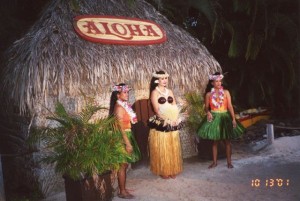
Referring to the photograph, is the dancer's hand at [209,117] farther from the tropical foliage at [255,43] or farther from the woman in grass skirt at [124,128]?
the tropical foliage at [255,43]

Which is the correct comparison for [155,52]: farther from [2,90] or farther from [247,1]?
[247,1]

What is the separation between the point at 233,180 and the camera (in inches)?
225

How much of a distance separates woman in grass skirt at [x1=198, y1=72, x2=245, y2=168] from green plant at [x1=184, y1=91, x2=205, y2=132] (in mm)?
898

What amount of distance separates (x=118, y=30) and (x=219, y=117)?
2452mm

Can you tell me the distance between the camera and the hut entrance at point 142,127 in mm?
6777

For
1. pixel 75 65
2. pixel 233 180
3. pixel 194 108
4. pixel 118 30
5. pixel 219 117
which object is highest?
pixel 118 30

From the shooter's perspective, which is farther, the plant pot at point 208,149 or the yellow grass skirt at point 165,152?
the plant pot at point 208,149

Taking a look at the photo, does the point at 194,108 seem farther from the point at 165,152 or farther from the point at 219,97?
the point at 165,152

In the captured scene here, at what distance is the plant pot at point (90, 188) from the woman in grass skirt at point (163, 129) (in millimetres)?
1276

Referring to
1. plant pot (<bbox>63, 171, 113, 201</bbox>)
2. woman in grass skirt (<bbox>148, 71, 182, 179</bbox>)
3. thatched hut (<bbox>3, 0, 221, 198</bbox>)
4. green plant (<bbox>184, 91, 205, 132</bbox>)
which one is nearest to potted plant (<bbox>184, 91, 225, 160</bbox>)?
green plant (<bbox>184, 91, 205, 132</bbox>)

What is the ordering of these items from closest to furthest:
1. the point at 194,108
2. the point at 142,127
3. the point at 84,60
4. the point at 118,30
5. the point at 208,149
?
the point at 84,60 → the point at 118,30 → the point at 142,127 → the point at 208,149 → the point at 194,108

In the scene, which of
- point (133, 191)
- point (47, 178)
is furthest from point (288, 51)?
point (47, 178)

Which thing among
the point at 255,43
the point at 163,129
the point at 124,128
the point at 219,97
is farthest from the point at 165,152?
the point at 255,43

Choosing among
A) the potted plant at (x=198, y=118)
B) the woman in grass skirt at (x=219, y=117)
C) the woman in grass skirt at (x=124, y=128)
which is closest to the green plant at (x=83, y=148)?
the woman in grass skirt at (x=124, y=128)
